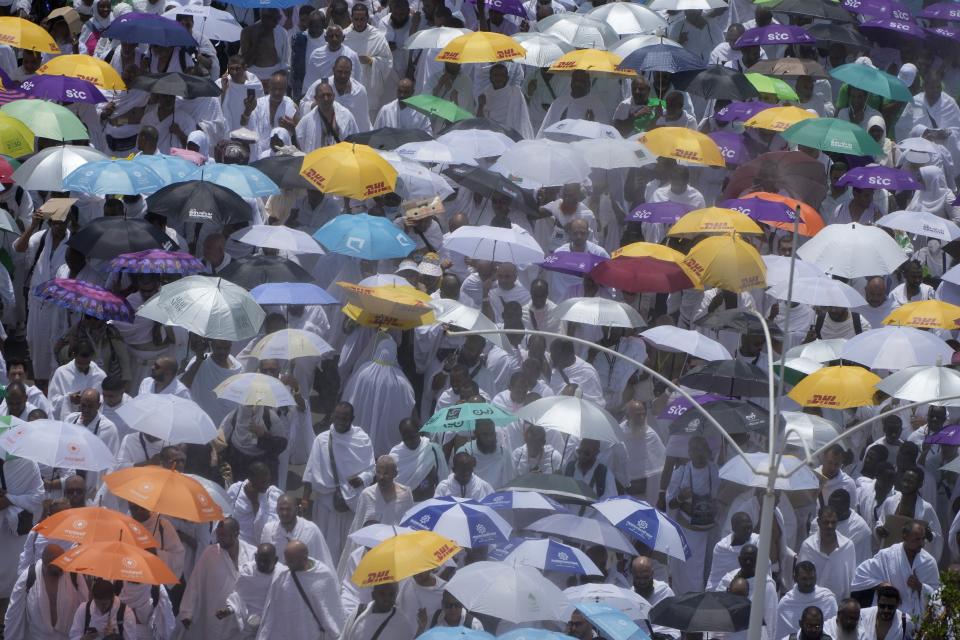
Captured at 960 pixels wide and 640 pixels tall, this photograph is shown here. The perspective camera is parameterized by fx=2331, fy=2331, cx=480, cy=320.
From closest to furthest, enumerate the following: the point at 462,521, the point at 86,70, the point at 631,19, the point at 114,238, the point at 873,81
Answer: the point at 462,521
the point at 114,238
the point at 86,70
the point at 873,81
the point at 631,19

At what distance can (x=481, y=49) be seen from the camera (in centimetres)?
2667

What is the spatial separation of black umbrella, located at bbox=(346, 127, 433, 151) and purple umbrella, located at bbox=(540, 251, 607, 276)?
3.01 m

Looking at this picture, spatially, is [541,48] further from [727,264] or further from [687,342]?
[687,342]

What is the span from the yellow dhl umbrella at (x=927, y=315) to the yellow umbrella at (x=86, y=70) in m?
8.98

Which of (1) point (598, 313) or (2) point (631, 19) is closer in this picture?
(1) point (598, 313)

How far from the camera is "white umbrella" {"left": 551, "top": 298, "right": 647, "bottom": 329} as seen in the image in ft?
73.6

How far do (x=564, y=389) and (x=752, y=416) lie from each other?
1.85 meters

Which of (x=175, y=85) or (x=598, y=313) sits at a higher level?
(x=175, y=85)

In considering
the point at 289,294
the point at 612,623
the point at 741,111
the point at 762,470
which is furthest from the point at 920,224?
the point at 612,623

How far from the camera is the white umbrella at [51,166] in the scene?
23.9 metres

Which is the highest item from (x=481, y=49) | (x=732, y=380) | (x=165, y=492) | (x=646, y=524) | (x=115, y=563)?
(x=481, y=49)

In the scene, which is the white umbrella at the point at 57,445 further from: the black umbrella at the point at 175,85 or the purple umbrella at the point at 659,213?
the purple umbrella at the point at 659,213

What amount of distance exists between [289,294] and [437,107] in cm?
499

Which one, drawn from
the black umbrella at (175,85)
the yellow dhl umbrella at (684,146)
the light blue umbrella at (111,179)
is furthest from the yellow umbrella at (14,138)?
the yellow dhl umbrella at (684,146)
